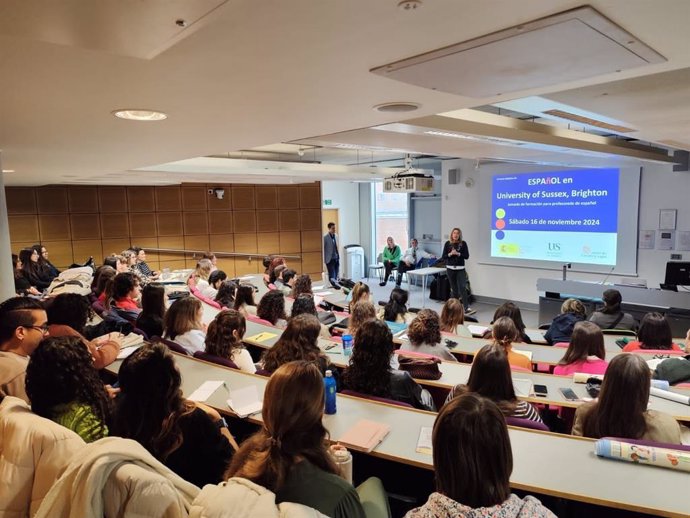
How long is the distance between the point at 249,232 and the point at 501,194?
6.22m

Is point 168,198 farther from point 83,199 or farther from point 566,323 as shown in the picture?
point 566,323

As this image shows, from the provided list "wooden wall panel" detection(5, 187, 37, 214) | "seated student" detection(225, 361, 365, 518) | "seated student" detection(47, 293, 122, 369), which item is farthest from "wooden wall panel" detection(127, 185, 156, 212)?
"seated student" detection(225, 361, 365, 518)

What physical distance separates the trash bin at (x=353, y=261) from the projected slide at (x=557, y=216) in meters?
4.83

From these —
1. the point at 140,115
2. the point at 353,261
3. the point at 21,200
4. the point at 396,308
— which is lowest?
the point at 353,261

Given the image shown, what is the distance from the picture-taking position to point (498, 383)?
232 centimetres

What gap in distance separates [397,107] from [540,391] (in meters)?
2.01

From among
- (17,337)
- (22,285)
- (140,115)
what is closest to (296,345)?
(17,337)

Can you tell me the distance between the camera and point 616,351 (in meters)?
4.06

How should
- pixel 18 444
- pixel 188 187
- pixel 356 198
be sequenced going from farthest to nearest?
1. pixel 356 198
2. pixel 188 187
3. pixel 18 444

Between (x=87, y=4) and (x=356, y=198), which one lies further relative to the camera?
(x=356, y=198)

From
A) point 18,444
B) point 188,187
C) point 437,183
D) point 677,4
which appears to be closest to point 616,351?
point 677,4

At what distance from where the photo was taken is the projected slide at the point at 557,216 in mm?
8117

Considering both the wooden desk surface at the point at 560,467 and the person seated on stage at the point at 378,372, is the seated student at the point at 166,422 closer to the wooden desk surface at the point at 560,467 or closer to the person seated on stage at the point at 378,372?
the wooden desk surface at the point at 560,467

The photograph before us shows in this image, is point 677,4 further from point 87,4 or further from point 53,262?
point 53,262
